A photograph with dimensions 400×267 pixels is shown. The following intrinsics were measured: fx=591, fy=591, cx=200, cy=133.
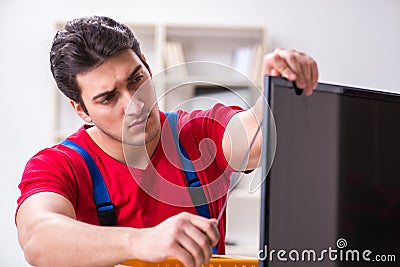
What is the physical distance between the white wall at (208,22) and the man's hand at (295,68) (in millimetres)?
2781

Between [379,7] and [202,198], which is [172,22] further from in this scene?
[202,198]

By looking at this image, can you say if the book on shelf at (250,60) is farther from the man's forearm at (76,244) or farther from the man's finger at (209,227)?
the man's finger at (209,227)

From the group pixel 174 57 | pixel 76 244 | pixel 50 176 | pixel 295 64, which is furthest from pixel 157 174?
pixel 174 57

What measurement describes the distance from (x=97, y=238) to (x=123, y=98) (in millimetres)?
508

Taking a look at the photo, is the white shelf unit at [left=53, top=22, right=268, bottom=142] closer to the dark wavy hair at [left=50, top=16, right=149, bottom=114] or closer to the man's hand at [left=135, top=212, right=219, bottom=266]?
the dark wavy hair at [left=50, top=16, right=149, bottom=114]

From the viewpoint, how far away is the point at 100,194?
1.30 metres

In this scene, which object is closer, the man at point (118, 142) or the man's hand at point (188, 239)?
the man's hand at point (188, 239)

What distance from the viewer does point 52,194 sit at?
1.08m

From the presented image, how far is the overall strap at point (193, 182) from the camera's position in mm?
1324

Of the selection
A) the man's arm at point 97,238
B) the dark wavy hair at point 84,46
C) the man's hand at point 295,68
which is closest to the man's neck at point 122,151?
the dark wavy hair at point 84,46

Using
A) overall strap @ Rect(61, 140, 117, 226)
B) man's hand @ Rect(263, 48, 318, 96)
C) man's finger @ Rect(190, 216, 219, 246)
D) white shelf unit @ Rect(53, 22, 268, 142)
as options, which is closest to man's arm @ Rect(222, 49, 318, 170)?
man's hand @ Rect(263, 48, 318, 96)

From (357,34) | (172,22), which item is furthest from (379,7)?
(172,22)

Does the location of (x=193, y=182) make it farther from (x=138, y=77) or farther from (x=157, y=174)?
(x=138, y=77)

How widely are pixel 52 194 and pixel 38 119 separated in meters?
2.69
